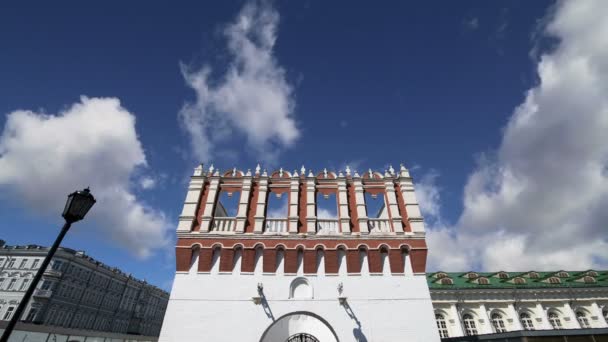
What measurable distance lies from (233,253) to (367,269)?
7938 mm

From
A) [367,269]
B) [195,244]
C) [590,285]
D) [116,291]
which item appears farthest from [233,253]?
[116,291]

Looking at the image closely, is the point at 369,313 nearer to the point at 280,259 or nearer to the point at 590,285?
the point at 280,259

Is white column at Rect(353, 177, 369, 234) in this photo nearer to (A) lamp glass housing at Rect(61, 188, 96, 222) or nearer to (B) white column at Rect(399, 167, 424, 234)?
(B) white column at Rect(399, 167, 424, 234)

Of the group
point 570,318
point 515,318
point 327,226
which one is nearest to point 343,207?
point 327,226

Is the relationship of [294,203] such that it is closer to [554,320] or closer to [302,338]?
[302,338]

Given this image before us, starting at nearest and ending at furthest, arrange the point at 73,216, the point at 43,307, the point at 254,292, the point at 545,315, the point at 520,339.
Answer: the point at 73,216, the point at 520,339, the point at 254,292, the point at 545,315, the point at 43,307

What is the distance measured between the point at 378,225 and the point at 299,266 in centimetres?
557

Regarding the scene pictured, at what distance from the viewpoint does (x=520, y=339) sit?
14914mm

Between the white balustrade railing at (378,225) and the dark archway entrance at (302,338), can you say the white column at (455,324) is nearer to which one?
the white balustrade railing at (378,225)

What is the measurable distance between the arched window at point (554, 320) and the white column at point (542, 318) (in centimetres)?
78

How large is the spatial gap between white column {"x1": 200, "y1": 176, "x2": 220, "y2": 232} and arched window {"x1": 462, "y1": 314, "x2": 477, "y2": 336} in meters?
33.6

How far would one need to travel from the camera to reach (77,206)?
7875 millimetres

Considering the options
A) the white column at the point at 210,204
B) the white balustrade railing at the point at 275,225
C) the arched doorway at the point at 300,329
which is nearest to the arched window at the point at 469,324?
the arched doorway at the point at 300,329

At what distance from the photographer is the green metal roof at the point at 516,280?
1452 inches
